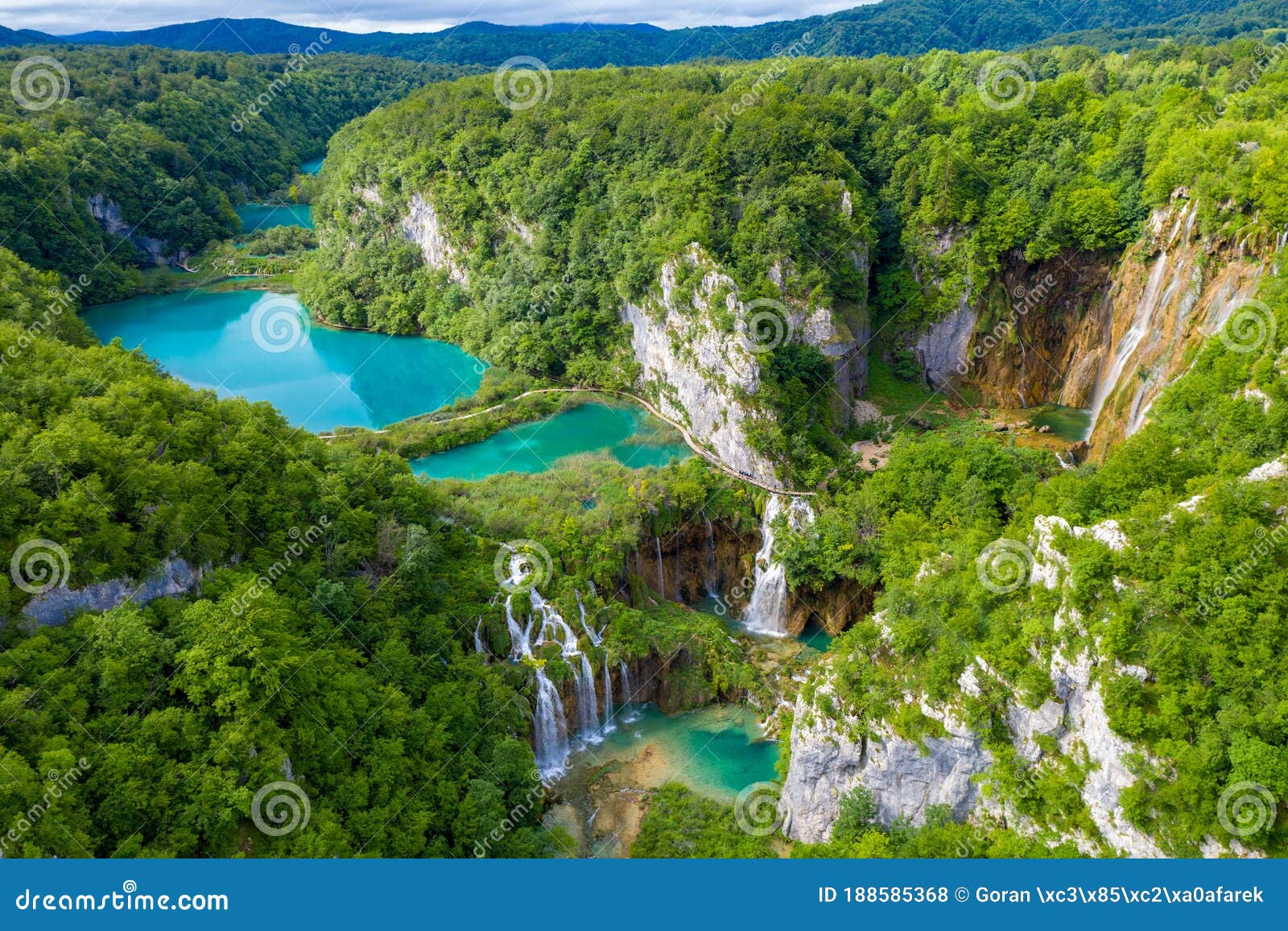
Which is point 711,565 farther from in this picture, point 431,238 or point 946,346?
point 431,238

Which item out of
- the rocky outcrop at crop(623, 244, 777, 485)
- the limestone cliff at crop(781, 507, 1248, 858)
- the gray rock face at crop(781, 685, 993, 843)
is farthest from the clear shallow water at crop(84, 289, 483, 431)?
the limestone cliff at crop(781, 507, 1248, 858)

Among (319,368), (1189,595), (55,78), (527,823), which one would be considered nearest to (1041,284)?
(1189,595)

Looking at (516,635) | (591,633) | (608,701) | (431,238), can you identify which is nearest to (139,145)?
(431,238)

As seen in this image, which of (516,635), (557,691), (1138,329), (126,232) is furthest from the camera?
(126,232)

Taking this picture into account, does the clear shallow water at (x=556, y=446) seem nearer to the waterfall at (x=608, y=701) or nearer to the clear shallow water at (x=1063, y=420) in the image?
the waterfall at (x=608, y=701)

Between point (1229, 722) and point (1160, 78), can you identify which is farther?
point (1160, 78)

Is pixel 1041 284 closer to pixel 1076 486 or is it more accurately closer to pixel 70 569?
pixel 1076 486
